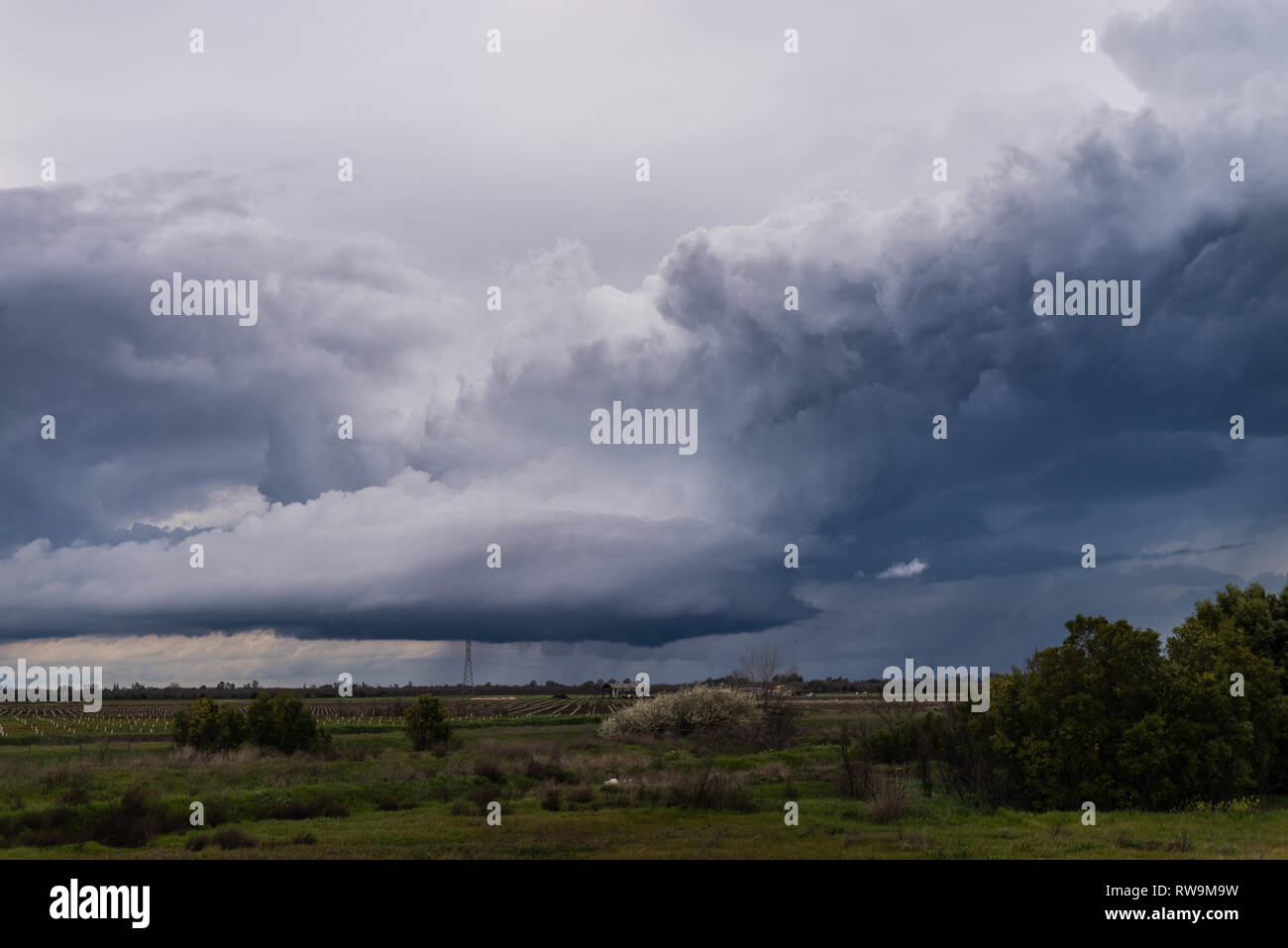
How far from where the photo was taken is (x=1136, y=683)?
102ft

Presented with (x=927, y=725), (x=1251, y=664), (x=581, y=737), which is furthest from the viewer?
(x=581, y=737)

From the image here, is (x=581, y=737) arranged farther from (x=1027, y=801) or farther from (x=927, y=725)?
(x=1027, y=801)

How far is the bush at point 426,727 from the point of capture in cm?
5425

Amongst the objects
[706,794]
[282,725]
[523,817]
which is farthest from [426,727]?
[706,794]

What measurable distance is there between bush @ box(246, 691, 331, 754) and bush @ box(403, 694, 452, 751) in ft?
21.6

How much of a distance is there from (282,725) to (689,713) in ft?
91.9

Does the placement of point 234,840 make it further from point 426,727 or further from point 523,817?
point 426,727

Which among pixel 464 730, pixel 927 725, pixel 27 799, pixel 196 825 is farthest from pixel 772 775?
pixel 464 730

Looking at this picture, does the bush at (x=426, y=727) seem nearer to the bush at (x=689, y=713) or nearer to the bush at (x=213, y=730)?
the bush at (x=213, y=730)

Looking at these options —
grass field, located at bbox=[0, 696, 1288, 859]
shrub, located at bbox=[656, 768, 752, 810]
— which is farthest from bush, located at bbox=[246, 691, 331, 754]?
shrub, located at bbox=[656, 768, 752, 810]

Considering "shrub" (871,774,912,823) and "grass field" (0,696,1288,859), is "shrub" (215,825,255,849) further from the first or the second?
"shrub" (871,774,912,823)

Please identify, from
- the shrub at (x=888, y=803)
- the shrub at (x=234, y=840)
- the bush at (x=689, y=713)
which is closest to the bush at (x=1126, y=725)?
the shrub at (x=888, y=803)

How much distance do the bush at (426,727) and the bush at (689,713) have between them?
14.8 m
